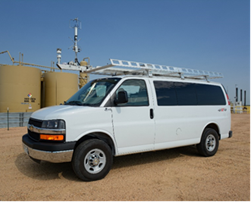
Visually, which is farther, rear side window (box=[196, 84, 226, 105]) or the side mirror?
rear side window (box=[196, 84, 226, 105])

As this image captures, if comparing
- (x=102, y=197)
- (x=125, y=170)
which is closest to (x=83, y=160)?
(x=102, y=197)

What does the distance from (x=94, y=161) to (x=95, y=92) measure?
1.51 metres

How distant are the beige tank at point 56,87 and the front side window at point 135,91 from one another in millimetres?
14955

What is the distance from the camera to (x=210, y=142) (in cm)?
624

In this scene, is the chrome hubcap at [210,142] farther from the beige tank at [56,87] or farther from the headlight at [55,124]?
the beige tank at [56,87]

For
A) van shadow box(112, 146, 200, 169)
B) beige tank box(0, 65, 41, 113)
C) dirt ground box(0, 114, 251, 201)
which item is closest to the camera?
dirt ground box(0, 114, 251, 201)

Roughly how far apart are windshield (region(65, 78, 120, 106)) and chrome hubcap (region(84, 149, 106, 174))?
0.97m

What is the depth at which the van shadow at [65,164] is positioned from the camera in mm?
4508

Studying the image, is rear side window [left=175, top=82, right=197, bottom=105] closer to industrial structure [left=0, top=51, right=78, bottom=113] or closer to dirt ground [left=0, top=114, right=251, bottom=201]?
dirt ground [left=0, top=114, right=251, bottom=201]

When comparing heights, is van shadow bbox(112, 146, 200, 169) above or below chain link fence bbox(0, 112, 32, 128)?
below

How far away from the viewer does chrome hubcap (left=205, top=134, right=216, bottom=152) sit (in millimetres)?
6175

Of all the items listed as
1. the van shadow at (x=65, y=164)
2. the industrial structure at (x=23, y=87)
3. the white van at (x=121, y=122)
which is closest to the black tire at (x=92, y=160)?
the white van at (x=121, y=122)

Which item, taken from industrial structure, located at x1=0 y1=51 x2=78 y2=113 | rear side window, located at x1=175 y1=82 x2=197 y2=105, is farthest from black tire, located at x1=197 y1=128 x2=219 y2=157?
industrial structure, located at x1=0 y1=51 x2=78 y2=113

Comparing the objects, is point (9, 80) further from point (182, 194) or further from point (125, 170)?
point (182, 194)
